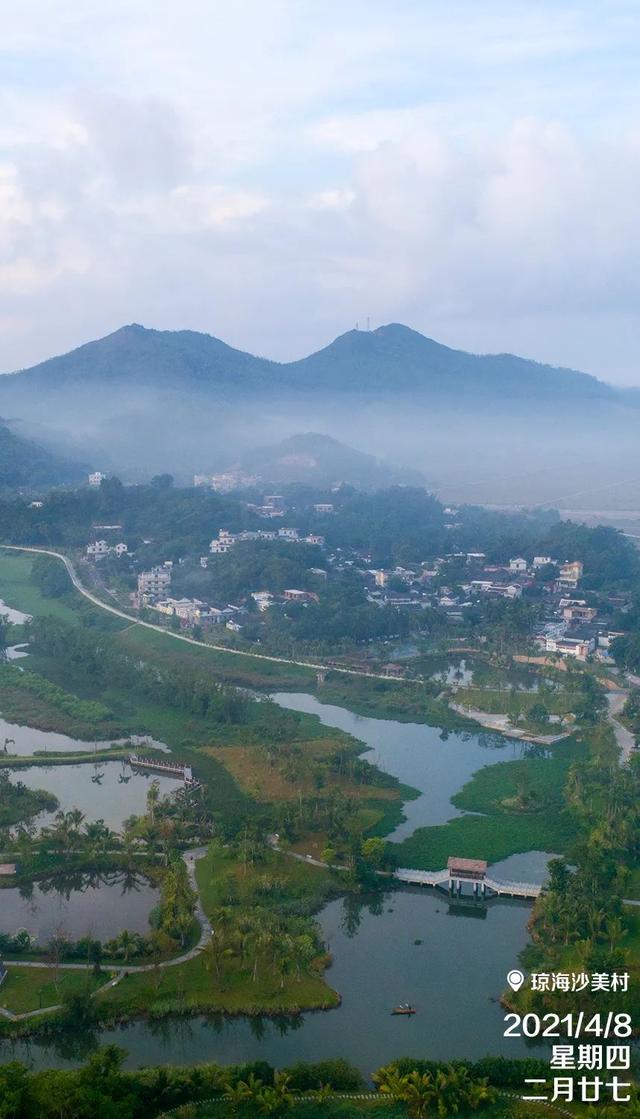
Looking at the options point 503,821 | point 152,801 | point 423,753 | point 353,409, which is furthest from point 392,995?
point 353,409

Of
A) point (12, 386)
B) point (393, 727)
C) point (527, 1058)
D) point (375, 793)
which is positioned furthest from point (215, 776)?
point (12, 386)

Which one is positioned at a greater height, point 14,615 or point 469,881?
point 14,615

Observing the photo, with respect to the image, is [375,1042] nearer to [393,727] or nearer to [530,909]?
[530,909]

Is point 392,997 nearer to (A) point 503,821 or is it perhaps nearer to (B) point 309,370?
(A) point 503,821

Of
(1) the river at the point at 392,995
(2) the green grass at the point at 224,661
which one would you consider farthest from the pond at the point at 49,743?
(2) the green grass at the point at 224,661

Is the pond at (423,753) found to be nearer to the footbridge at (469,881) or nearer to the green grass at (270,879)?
the footbridge at (469,881)

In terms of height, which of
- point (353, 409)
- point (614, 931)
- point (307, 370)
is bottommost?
point (614, 931)

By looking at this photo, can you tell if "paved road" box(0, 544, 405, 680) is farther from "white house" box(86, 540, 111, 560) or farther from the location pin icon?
the location pin icon
